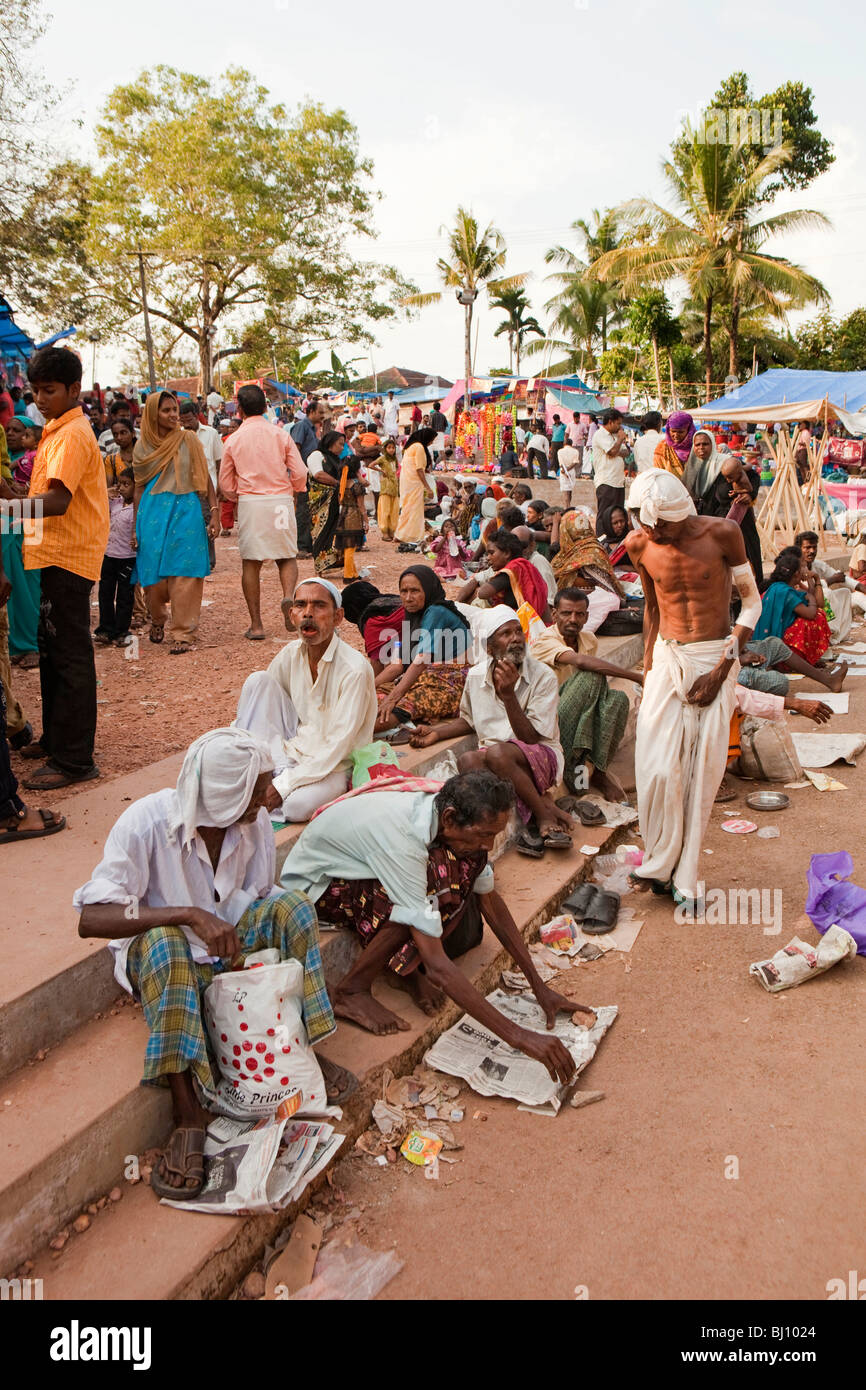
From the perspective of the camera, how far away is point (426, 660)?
539 cm

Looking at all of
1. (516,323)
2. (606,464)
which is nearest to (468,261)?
(516,323)

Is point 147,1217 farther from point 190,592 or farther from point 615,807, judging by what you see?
point 190,592

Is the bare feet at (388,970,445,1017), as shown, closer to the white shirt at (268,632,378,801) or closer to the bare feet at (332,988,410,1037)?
the bare feet at (332,988,410,1037)

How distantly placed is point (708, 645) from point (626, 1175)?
2257 millimetres

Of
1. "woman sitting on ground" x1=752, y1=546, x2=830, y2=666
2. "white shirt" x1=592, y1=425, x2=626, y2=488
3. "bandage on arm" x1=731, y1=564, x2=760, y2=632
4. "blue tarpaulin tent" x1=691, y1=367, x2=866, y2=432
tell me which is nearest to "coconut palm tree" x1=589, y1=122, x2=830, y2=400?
"blue tarpaulin tent" x1=691, y1=367, x2=866, y2=432

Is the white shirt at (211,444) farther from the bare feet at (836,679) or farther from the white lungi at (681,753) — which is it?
the white lungi at (681,753)

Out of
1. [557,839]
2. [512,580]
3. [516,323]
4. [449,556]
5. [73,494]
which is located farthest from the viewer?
[516,323]

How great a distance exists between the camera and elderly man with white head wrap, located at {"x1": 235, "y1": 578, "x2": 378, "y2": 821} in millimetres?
4074

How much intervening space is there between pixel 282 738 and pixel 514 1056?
65.2 inches

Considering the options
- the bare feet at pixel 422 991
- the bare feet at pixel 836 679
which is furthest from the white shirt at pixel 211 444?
the bare feet at pixel 422 991

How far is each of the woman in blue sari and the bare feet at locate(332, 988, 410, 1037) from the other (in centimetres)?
400

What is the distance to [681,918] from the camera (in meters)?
4.38

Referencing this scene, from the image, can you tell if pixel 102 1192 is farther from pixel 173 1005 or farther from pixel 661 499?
pixel 661 499
